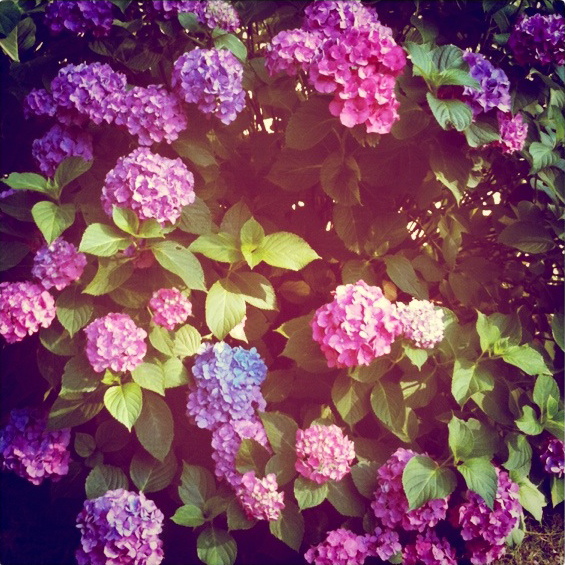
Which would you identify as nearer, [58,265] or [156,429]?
[58,265]

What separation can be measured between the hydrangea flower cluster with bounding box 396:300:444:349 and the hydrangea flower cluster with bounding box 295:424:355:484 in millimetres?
447

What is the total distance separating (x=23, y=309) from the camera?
1975 mm

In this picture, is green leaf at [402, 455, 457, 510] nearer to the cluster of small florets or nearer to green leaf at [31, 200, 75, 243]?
the cluster of small florets

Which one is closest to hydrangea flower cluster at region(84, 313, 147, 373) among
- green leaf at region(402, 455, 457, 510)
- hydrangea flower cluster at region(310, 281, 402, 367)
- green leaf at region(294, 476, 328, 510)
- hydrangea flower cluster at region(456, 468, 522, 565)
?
hydrangea flower cluster at region(310, 281, 402, 367)

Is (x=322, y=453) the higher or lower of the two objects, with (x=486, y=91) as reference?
lower

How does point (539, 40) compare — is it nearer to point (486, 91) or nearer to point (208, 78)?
point (486, 91)

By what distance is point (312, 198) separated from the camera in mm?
2605

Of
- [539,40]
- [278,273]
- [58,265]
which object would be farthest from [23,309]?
[539,40]

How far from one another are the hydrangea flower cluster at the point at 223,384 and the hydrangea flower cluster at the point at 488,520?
900 mm

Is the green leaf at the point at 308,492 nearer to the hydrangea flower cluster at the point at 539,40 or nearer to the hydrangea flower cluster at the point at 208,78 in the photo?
the hydrangea flower cluster at the point at 208,78

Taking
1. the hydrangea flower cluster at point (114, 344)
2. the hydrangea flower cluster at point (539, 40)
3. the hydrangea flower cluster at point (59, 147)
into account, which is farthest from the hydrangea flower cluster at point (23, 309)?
the hydrangea flower cluster at point (539, 40)

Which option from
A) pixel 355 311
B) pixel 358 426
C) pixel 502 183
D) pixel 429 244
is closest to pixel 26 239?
pixel 355 311

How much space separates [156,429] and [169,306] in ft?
1.54

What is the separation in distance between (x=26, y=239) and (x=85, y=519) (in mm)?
1074
